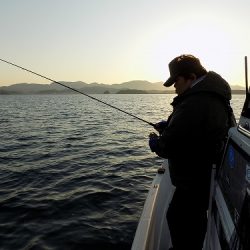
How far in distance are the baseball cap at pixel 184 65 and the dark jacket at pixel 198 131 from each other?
0.85 feet

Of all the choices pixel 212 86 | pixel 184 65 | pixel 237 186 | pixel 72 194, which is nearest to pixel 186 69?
pixel 184 65

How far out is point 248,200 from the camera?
7.91 feet

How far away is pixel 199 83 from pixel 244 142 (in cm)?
121

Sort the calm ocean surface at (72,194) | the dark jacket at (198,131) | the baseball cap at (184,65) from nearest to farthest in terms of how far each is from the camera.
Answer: the dark jacket at (198,131) → the baseball cap at (184,65) → the calm ocean surface at (72,194)

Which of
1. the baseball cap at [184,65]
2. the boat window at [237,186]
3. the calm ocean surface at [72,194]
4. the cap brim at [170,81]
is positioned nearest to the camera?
the boat window at [237,186]

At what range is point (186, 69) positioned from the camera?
3936 millimetres

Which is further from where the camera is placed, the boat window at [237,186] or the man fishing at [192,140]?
the man fishing at [192,140]

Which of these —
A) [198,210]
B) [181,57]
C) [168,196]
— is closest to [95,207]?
[168,196]

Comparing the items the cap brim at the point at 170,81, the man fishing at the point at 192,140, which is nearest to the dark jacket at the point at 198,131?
the man fishing at the point at 192,140

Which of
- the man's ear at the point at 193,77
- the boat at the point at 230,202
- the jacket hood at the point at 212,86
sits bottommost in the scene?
the boat at the point at 230,202

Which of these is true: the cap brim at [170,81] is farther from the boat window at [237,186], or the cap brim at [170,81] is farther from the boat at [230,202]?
the boat window at [237,186]

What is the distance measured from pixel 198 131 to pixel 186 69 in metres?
0.79

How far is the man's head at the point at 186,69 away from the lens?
3.95 metres

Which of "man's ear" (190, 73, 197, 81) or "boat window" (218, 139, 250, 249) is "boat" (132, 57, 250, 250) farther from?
"man's ear" (190, 73, 197, 81)
